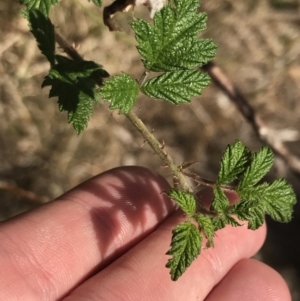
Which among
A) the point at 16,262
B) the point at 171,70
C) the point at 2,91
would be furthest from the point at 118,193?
the point at 2,91

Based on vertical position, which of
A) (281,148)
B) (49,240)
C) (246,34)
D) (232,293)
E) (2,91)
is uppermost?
(2,91)

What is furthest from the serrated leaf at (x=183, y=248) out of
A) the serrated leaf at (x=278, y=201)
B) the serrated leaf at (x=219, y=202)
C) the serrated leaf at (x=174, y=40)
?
the serrated leaf at (x=174, y=40)

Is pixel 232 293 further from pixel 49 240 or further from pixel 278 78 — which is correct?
pixel 278 78

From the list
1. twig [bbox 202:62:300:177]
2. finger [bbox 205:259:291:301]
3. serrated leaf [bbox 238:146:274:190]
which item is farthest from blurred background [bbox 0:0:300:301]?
serrated leaf [bbox 238:146:274:190]

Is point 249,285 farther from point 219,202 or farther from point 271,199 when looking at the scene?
point 219,202

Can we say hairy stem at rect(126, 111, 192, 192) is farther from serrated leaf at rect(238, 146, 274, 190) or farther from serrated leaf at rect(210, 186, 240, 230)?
serrated leaf at rect(238, 146, 274, 190)

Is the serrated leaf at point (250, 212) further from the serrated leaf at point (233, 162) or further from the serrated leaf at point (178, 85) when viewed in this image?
the serrated leaf at point (178, 85)
